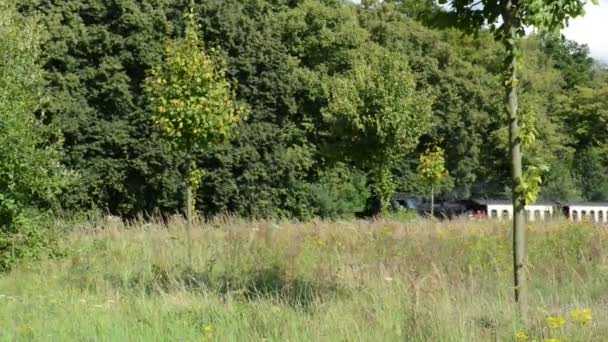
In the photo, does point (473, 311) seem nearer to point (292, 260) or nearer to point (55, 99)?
point (292, 260)

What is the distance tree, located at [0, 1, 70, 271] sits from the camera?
11242 millimetres

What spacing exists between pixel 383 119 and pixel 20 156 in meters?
17.4

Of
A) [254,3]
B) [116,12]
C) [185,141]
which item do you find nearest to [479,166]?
[254,3]

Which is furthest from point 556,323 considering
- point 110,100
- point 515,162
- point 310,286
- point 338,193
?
point 338,193

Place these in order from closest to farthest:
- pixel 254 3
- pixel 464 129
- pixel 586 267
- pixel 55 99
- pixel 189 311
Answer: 1. pixel 189 311
2. pixel 586 267
3. pixel 55 99
4. pixel 254 3
5. pixel 464 129

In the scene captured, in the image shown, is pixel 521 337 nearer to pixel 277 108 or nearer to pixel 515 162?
pixel 515 162

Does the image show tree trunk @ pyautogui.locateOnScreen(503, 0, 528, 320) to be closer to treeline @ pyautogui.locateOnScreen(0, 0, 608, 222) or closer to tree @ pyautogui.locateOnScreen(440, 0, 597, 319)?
tree @ pyautogui.locateOnScreen(440, 0, 597, 319)

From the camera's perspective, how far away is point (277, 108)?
37.7 meters

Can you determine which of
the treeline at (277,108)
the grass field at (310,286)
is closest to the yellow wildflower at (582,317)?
the grass field at (310,286)

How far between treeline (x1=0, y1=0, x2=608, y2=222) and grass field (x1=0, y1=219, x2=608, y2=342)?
13299 mm

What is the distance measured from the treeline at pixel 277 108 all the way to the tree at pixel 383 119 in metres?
0.06

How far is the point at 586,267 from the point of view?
352 inches

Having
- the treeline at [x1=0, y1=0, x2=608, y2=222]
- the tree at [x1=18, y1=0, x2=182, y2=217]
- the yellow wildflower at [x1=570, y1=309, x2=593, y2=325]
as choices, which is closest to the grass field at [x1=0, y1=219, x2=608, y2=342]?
the yellow wildflower at [x1=570, y1=309, x2=593, y2=325]

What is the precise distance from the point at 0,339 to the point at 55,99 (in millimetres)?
27631
